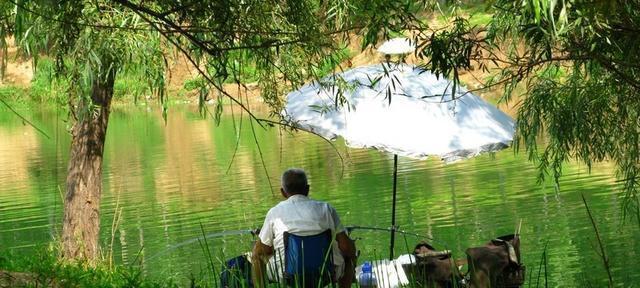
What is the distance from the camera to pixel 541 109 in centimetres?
748

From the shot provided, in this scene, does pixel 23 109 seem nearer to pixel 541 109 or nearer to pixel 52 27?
pixel 541 109

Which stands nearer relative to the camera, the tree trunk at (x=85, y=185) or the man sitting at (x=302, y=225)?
the man sitting at (x=302, y=225)

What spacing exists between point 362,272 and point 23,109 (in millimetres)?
27288

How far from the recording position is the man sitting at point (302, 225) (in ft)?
14.5

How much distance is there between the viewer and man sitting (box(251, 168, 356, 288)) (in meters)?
4.41

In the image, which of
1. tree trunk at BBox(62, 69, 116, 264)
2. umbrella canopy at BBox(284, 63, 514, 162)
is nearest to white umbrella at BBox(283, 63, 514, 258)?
umbrella canopy at BBox(284, 63, 514, 162)

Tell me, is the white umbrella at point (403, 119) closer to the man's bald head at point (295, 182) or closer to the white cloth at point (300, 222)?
the man's bald head at point (295, 182)

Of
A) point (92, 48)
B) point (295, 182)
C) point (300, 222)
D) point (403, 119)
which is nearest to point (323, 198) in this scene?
point (403, 119)

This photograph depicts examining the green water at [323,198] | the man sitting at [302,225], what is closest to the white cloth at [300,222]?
the man sitting at [302,225]

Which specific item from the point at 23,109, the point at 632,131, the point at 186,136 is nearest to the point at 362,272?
the point at 632,131

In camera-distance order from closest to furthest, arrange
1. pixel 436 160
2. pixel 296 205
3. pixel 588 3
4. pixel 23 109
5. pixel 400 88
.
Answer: pixel 588 3, pixel 296 205, pixel 400 88, pixel 436 160, pixel 23 109

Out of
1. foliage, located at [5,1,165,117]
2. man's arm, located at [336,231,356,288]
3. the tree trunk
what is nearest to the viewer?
man's arm, located at [336,231,356,288]

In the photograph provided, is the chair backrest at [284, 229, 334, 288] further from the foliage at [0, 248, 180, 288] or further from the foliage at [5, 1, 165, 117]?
the foliage at [5, 1, 165, 117]

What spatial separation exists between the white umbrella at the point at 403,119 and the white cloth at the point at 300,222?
1.19m
